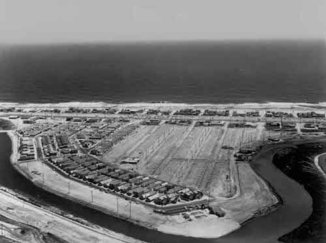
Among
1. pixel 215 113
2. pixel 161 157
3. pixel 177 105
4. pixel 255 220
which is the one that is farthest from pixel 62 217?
pixel 177 105

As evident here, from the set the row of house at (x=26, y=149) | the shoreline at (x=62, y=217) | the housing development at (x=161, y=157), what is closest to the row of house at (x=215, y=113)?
the housing development at (x=161, y=157)

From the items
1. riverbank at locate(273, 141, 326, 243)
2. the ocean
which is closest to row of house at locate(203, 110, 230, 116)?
the ocean

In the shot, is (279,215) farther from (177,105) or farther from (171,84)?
(171,84)

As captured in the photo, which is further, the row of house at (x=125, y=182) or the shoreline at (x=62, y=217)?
the row of house at (x=125, y=182)

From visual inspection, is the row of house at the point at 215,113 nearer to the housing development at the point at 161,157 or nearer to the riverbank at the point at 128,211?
the housing development at the point at 161,157

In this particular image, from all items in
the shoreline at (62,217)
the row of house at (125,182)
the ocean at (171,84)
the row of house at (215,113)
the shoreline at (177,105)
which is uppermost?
the ocean at (171,84)

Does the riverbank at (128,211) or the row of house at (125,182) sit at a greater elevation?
the row of house at (125,182)

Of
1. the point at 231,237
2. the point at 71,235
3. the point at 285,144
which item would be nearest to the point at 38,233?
the point at 71,235
